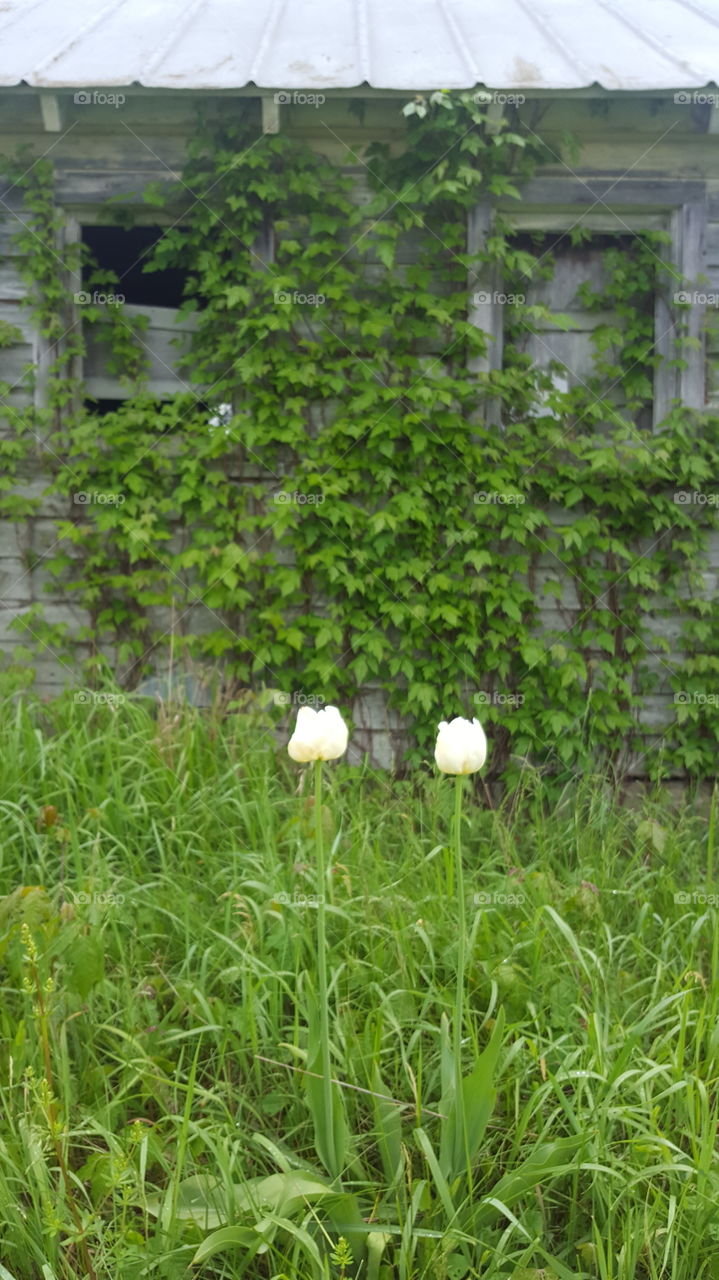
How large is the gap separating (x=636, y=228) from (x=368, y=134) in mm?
1485

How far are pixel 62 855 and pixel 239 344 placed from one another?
281 centimetres

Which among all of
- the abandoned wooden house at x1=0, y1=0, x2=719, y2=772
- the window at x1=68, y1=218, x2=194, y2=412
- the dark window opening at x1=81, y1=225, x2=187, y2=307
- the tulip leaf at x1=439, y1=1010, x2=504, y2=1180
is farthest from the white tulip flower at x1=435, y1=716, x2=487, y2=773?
the dark window opening at x1=81, y1=225, x2=187, y2=307

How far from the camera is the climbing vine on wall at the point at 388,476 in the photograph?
4.89 m

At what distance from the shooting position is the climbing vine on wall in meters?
4.89

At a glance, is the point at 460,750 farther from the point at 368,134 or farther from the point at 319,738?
the point at 368,134

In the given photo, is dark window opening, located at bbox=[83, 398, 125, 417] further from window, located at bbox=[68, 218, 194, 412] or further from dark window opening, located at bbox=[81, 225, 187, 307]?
dark window opening, located at bbox=[81, 225, 187, 307]

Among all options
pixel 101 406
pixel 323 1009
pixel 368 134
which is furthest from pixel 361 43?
pixel 323 1009

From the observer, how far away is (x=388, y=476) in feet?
16.0

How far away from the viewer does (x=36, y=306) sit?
5.05 m

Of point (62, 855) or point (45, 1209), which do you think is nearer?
point (45, 1209)

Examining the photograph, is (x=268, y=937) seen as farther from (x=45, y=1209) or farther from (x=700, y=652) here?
(x=700, y=652)

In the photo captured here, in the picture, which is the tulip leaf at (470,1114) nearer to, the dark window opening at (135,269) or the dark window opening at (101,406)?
the dark window opening at (101,406)

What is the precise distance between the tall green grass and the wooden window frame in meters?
2.55

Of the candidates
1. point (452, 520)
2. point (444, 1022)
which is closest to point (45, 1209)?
point (444, 1022)
